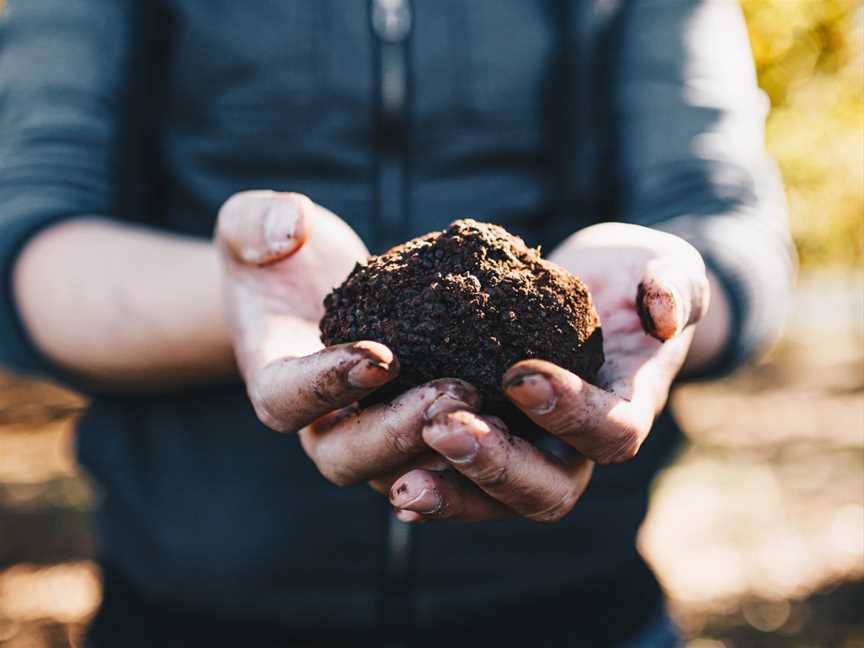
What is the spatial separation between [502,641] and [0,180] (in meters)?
1.62

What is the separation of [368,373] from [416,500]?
8.4 inches

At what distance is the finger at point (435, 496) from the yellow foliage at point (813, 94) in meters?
4.81

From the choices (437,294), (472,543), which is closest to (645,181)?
(437,294)

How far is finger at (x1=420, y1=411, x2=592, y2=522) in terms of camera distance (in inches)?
48.2

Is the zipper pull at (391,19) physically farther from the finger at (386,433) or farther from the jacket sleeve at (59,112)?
the finger at (386,433)

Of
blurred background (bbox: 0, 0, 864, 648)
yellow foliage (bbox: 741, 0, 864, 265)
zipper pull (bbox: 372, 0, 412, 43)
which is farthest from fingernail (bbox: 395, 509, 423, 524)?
yellow foliage (bbox: 741, 0, 864, 265)

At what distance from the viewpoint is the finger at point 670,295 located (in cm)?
142

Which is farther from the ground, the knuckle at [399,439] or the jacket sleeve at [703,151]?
the jacket sleeve at [703,151]

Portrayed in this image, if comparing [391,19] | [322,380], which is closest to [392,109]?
[391,19]

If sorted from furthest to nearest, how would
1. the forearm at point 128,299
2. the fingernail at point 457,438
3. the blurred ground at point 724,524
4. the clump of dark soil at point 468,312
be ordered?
the blurred ground at point 724,524, the forearm at point 128,299, the clump of dark soil at point 468,312, the fingernail at point 457,438

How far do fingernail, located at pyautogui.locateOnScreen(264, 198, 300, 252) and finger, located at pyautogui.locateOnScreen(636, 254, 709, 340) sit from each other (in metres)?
0.65

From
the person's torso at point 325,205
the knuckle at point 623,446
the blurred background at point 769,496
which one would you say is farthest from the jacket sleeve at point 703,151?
the blurred background at point 769,496

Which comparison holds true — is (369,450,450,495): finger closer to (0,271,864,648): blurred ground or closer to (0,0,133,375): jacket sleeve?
(0,0,133,375): jacket sleeve

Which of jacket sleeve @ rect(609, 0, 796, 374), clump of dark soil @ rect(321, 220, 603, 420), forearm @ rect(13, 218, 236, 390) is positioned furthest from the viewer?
jacket sleeve @ rect(609, 0, 796, 374)
